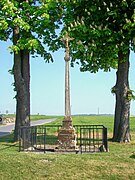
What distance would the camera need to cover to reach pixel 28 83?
19.4m

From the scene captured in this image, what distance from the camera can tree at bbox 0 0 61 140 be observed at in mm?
17172

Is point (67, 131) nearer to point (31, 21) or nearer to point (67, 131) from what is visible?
point (67, 131)

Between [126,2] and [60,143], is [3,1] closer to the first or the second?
[126,2]

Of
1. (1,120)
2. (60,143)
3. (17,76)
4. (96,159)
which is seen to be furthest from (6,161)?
(1,120)

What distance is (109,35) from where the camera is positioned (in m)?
17.2

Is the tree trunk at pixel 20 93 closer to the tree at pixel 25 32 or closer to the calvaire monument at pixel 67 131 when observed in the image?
the tree at pixel 25 32

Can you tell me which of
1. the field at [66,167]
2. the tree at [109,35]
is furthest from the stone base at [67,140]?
the tree at [109,35]

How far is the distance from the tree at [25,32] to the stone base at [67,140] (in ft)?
14.5

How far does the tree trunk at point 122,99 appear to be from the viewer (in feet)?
60.2

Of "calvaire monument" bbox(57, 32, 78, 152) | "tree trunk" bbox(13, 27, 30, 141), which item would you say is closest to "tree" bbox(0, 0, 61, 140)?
"tree trunk" bbox(13, 27, 30, 141)

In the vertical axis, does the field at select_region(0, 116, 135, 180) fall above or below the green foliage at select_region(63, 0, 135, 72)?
below

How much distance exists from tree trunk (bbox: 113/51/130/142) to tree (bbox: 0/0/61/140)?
3650mm

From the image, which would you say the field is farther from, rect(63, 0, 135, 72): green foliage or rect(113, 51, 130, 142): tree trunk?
rect(63, 0, 135, 72): green foliage

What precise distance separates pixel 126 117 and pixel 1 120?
87.3ft
